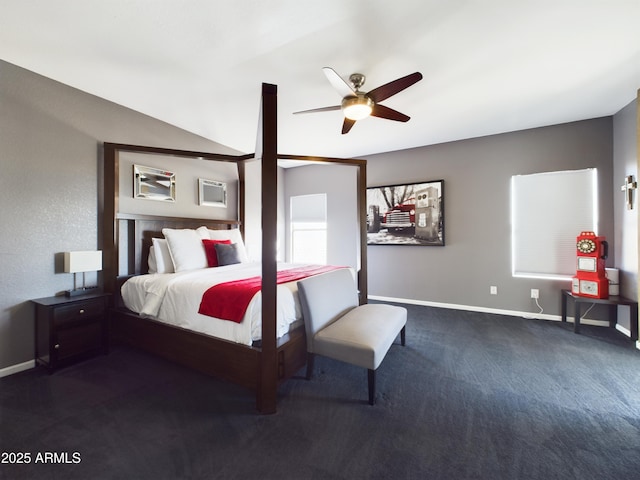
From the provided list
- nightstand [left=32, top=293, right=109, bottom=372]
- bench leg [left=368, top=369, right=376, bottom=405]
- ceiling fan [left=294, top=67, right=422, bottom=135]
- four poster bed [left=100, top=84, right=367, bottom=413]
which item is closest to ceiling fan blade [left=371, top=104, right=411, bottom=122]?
ceiling fan [left=294, top=67, right=422, bottom=135]

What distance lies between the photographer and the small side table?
2842 mm

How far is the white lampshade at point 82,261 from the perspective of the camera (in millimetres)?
2391

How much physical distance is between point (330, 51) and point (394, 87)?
60cm

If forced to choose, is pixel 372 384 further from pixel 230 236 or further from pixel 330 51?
pixel 230 236

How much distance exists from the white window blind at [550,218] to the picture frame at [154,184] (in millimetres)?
4909

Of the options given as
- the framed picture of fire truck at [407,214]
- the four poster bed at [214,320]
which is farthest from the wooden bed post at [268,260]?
the framed picture of fire truck at [407,214]

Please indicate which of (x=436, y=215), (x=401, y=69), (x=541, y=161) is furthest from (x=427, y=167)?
(x=401, y=69)

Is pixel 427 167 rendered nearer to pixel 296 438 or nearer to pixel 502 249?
pixel 502 249

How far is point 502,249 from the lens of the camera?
3855mm

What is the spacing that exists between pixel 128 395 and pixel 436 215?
4.36 meters

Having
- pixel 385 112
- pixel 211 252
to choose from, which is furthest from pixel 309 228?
pixel 385 112

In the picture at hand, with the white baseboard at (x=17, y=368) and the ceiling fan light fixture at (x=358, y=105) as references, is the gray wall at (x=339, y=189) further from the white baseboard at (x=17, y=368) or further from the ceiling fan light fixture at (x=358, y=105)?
the ceiling fan light fixture at (x=358, y=105)

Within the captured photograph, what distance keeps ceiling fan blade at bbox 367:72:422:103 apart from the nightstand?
3.23 meters

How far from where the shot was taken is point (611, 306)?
3213 mm
